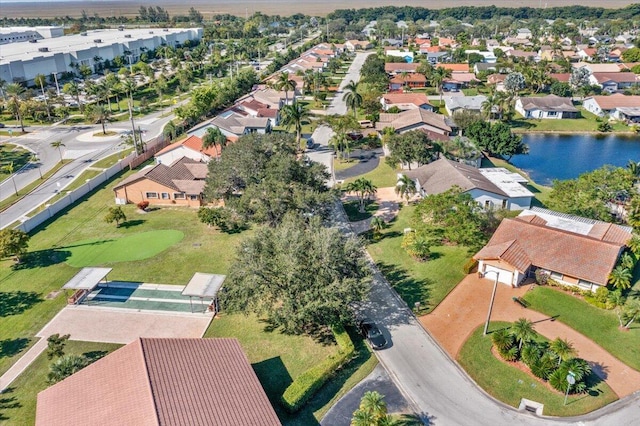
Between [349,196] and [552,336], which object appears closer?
[552,336]

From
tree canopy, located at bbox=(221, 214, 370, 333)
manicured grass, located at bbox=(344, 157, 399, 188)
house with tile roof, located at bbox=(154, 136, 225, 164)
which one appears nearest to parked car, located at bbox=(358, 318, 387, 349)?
tree canopy, located at bbox=(221, 214, 370, 333)

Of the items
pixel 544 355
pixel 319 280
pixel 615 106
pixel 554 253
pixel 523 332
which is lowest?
pixel 544 355

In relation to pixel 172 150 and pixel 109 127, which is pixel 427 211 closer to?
pixel 172 150

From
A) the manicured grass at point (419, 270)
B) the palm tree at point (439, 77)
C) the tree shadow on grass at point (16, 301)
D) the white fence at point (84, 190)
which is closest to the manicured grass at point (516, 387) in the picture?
the manicured grass at point (419, 270)

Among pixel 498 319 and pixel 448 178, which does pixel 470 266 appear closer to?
pixel 498 319

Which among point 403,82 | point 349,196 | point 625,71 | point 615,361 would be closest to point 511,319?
point 615,361

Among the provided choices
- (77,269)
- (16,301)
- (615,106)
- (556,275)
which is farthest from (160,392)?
(615,106)

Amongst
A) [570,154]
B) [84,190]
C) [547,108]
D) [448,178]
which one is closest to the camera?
[448,178]
